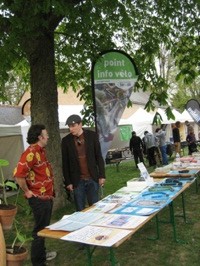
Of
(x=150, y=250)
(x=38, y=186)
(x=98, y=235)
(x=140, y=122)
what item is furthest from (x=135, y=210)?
(x=140, y=122)

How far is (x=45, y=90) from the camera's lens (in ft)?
22.9

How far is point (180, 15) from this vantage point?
6945mm

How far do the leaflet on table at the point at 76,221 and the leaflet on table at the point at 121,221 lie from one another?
0.09 metres

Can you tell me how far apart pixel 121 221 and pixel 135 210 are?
406 millimetres

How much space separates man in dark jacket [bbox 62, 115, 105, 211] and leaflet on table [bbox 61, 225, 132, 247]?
163cm

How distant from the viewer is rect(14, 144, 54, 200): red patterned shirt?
3.79m

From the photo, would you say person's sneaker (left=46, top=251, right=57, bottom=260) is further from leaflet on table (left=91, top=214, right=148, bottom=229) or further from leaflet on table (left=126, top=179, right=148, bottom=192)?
leaflet on table (left=91, top=214, right=148, bottom=229)

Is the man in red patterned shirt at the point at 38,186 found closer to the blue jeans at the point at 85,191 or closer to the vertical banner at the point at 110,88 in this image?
the blue jeans at the point at 85,191

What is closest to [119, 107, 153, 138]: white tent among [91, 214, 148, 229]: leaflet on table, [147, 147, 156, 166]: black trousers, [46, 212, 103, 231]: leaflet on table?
[147, 147, 156, 166]: black trousers

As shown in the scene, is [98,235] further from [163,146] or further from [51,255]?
[163,146]

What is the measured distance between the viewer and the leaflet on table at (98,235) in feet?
8.86

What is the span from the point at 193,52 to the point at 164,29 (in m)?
0.85

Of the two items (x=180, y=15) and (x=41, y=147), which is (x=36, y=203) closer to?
(x=41, y=147)

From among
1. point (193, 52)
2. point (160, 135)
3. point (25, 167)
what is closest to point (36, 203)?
point (25, 167)
